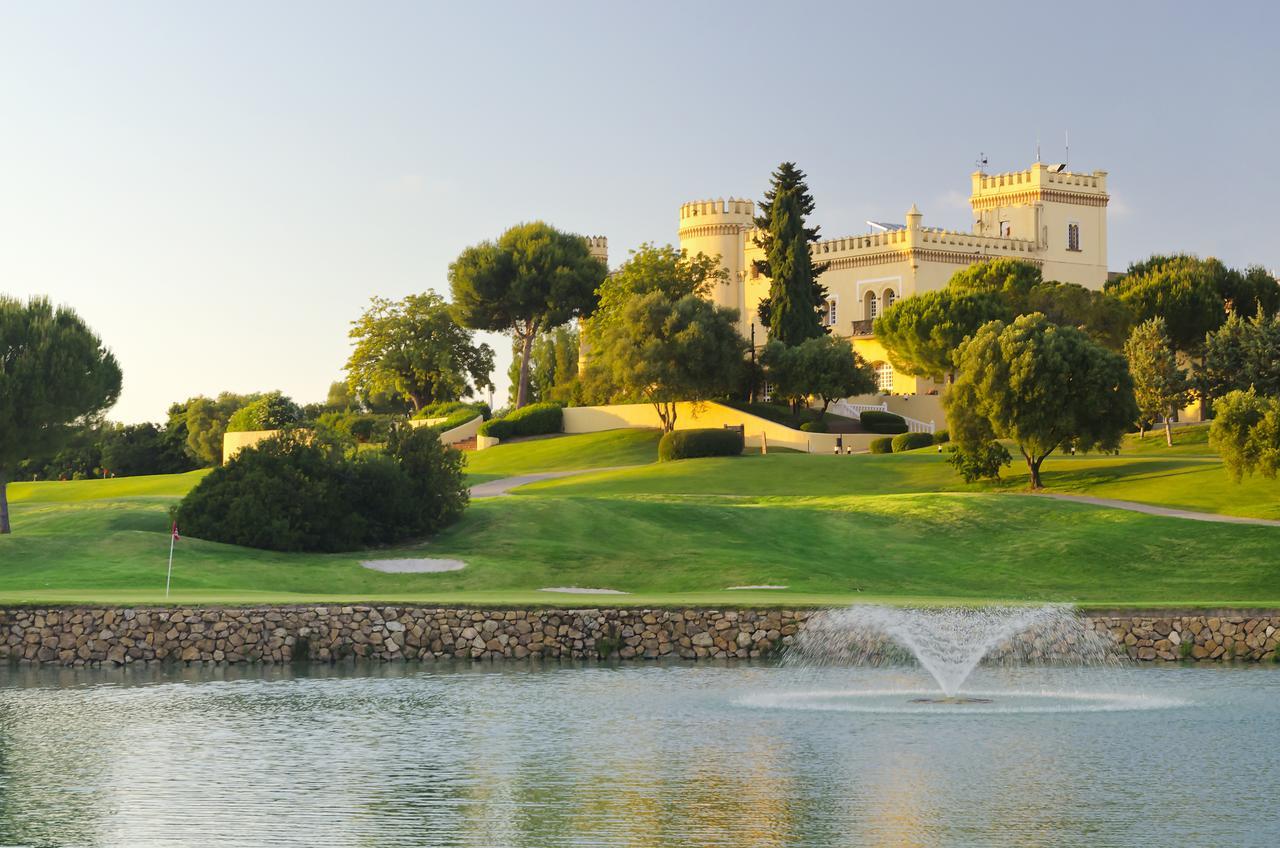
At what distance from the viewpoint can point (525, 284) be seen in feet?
342

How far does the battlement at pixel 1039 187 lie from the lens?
112062 mm

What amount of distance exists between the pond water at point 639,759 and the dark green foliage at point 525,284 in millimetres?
79009

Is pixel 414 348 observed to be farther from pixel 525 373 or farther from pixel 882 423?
pixel 882 423

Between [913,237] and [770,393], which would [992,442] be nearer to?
[770,393]

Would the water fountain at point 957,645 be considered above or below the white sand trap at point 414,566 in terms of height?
below

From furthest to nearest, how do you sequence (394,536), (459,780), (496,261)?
(496,261) < (394,536) < (459,780)

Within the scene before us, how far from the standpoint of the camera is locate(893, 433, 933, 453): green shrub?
7594cm

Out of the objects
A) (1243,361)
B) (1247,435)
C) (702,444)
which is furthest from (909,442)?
(1247,435)

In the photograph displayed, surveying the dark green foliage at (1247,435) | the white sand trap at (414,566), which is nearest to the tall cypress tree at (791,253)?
the dark green foliage at (1247,435)

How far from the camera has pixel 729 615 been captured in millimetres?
28891

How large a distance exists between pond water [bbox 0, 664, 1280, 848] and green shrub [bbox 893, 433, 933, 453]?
49.2m

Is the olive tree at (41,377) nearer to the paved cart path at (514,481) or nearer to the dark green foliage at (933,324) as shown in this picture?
→ the paved cart path at (514,481)

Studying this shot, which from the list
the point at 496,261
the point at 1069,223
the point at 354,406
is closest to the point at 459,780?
the point at 496,261

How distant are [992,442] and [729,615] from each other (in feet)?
113
